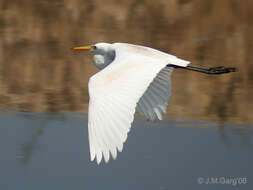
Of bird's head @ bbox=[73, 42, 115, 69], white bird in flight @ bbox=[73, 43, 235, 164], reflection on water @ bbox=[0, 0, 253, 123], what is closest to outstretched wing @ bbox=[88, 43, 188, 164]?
white bird in flight @ bbox=[73, 43, 235, 164]

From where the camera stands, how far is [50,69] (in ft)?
20.7

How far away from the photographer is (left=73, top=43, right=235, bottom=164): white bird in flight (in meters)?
3.34

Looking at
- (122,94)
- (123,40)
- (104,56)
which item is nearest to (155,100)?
(104,56)

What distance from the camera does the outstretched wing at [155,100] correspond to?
4.52 meters

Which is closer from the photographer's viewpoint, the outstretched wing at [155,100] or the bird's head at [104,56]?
the outstretched wing at [155,100]

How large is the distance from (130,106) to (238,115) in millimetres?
2336

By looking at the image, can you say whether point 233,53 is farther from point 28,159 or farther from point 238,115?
point 28,159

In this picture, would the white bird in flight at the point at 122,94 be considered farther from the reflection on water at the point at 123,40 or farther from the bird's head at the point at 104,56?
the reflection on water at the point at 123,40

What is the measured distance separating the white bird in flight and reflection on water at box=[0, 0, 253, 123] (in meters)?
1.01

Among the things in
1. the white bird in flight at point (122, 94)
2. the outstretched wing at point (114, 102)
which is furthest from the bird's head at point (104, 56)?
the outstretched wing at point (114, 102)

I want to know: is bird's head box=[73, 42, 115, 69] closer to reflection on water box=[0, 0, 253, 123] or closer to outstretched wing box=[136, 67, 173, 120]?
outstretched wing box=[136, 67, 173, 120]

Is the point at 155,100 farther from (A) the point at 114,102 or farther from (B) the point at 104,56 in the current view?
(A) the point at 114,102

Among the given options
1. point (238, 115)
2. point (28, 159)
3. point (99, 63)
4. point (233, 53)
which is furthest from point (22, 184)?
point (233, 53)

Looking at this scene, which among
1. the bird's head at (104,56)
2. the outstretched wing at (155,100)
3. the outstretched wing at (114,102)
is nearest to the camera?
the outstretched wing at (114,102)
